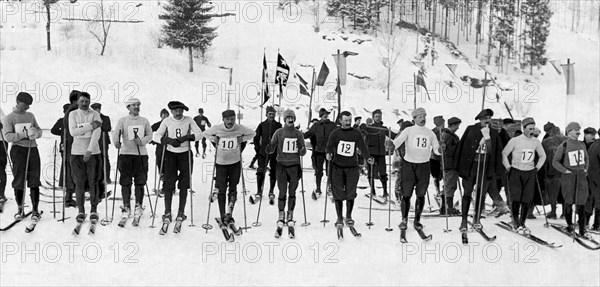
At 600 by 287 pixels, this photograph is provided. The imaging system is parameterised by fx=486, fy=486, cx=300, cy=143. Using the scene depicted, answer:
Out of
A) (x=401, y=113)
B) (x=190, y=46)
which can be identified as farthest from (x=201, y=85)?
(x=401, y=113)

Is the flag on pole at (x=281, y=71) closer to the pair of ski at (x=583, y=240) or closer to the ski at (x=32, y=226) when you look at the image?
the ski at (x=32, y=226)

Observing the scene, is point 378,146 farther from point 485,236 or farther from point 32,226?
point 32,226

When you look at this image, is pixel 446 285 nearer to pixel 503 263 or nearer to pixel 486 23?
pixel 503 263

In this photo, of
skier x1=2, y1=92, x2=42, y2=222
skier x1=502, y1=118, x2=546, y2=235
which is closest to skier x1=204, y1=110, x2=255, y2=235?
skier x1=2, y1=92, x2=42, y2=222

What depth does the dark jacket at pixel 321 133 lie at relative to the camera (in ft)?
35.5

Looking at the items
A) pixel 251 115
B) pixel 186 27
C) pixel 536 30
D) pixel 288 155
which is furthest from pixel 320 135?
pixel 536 30

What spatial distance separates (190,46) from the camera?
37.2m

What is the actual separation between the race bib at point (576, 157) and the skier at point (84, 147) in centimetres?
804

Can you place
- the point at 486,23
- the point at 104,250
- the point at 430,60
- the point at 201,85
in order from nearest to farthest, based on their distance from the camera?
the point at 104,250
the point at 201,85
the point at 430,60
the point at 486,23

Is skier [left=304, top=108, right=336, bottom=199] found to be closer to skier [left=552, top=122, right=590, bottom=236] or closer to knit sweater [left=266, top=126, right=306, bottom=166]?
knit sweater [left=266, top=126, right=306, bottom=166]

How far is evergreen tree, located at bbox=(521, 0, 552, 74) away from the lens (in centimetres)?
5528

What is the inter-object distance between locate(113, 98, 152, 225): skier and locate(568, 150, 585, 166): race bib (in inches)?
290

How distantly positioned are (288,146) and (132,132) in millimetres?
2683

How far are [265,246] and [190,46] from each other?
31.7 m
